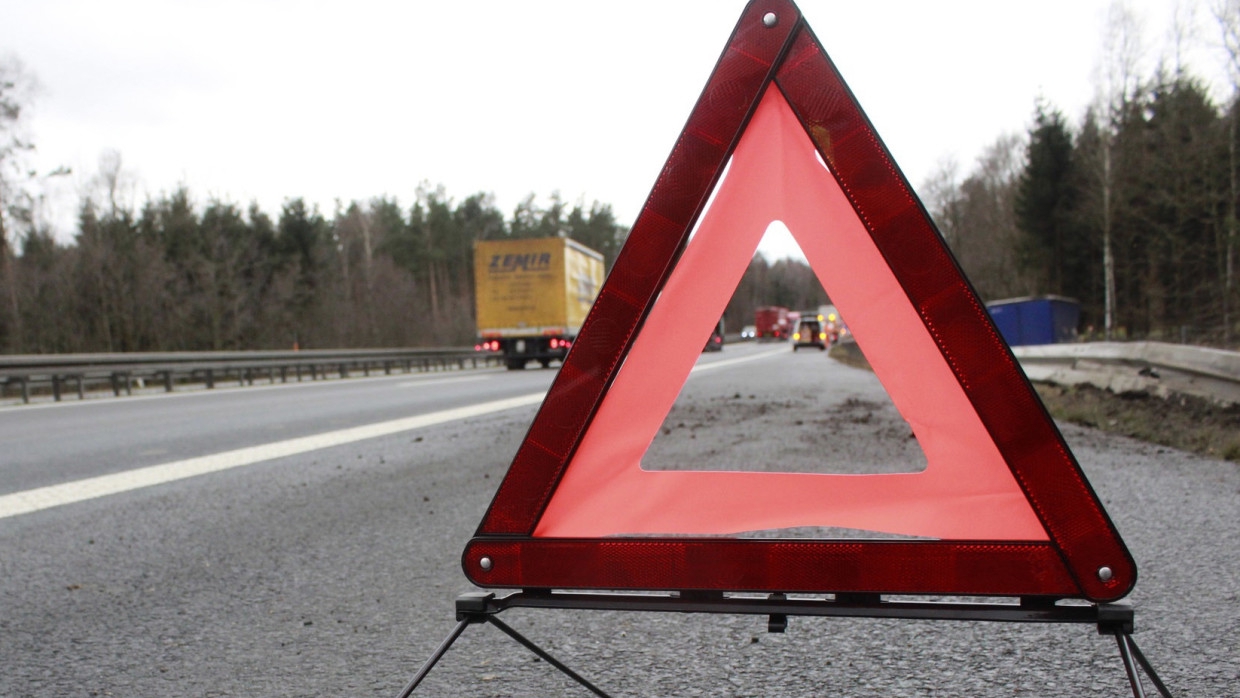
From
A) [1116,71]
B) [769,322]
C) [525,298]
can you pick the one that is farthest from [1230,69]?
[769,322]

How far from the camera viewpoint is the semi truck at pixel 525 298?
96.9ft

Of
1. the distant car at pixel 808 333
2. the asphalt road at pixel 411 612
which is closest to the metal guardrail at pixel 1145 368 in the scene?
the asphalt road at pixel 411 612

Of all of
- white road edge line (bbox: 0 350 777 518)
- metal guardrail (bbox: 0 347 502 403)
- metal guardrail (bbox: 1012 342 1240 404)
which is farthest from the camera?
metal guardrail (bbox: 0 347 502 403)

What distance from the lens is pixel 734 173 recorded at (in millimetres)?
1967

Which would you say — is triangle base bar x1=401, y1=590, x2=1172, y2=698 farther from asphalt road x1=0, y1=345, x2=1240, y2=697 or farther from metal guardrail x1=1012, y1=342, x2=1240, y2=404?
metal guardrail x1=1012, y1=342, x2=1240, y2=404

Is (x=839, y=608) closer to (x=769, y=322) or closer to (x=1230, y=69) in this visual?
(x=1230, y=69)

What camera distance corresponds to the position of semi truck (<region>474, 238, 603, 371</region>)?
29.5 metres

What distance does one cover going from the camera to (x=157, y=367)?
18047 millimetres

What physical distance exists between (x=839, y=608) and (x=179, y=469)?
602cm

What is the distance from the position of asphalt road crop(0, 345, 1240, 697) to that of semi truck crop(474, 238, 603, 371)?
74.2 ft

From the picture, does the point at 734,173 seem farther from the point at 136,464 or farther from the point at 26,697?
the point at 136,464

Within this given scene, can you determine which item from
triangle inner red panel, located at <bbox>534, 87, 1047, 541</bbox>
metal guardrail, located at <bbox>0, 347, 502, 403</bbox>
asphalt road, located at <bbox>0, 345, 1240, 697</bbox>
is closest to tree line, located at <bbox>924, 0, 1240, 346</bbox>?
metal guardrail, located at <bbox>0, 347, 502, 403</bbox>

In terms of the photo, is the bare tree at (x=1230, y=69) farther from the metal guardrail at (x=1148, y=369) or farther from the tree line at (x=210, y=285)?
the tree line at (x=210, y=285)

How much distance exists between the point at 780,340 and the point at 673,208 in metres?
102
